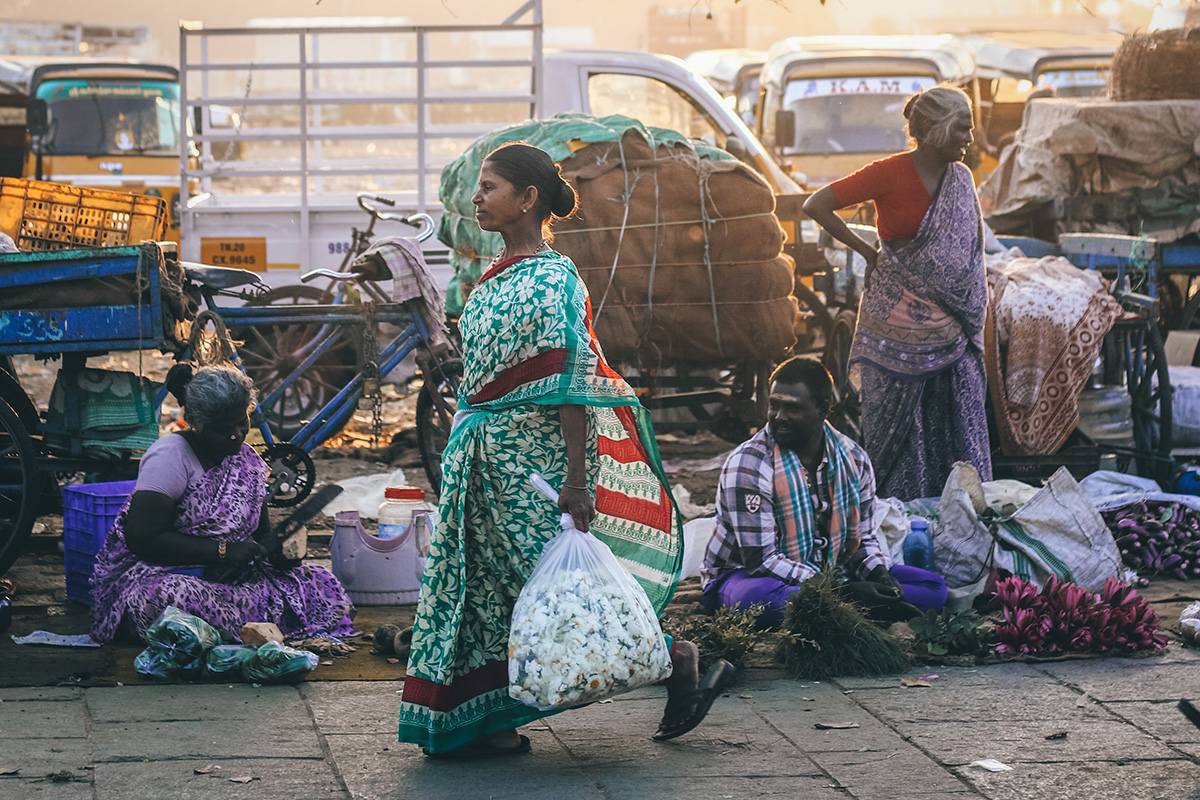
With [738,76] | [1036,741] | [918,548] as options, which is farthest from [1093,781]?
[738,76]

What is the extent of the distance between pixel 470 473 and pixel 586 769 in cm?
78

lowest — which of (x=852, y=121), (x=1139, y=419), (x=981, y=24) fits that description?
(x=1139, y=419)

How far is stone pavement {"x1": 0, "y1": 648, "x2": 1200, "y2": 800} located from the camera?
3133mm

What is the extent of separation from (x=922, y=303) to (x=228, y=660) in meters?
2.95

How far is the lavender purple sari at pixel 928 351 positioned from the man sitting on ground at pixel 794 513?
106 cm

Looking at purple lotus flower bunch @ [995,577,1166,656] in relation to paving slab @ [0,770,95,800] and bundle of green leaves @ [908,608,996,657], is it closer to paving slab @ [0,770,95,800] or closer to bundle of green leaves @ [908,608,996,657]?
bundle of green leaves @ [908,608,996,657]

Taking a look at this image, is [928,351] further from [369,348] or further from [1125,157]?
[1125,157]

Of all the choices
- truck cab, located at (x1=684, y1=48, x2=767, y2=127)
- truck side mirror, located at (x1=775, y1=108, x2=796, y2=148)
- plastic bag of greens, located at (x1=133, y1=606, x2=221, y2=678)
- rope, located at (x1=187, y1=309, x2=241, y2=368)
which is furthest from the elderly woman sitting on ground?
truck cab, located at (x1=684, y1=48, x2=767, y2=127)

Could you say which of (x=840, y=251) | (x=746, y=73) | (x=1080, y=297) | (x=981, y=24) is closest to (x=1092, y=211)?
(x=840, y=251)

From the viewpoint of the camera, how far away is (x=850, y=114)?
12.7 meters

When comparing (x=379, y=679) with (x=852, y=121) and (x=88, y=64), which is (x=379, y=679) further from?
(x=88, y=64)

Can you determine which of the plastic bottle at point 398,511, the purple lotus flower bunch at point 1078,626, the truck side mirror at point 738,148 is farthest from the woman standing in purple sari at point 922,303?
the truck side mirror at point 738,148

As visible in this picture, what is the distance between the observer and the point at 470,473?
3.31 m

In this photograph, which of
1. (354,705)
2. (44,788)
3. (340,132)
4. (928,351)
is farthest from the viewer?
(340,132)
